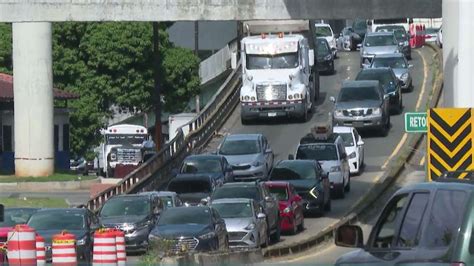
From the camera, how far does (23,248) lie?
891 inches

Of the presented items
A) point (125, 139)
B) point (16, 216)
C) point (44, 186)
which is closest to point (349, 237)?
point (16, 216)

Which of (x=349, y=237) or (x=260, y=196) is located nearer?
(x=349, y=237)

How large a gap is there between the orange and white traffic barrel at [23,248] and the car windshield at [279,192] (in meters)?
15.6

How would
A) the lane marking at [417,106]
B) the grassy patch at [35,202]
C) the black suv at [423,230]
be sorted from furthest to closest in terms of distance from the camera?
the lane marking at [417,106] < the grassy patch at [35,202] < the black suv at [423,230]

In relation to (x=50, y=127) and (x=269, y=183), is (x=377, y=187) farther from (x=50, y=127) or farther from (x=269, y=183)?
(x=50, y=127)

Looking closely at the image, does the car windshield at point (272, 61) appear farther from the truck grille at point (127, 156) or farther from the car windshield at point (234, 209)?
the car windshield at point (234, 209)

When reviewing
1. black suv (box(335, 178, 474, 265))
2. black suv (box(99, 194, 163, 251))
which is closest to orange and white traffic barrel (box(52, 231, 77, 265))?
black suv (box(99, 194, 163, 251))

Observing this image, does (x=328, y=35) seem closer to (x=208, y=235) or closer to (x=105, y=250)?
(x=208, y=235)

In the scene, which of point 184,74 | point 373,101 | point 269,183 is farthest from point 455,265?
point 184,74

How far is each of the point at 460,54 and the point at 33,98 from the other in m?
29.5

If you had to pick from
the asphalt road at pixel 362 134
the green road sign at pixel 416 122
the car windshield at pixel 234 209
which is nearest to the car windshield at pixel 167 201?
the car windshield at pixel 234 209

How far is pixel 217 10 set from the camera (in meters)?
40.0

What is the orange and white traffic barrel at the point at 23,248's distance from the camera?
888 inches

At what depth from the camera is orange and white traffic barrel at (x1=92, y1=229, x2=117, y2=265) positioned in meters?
24.3
